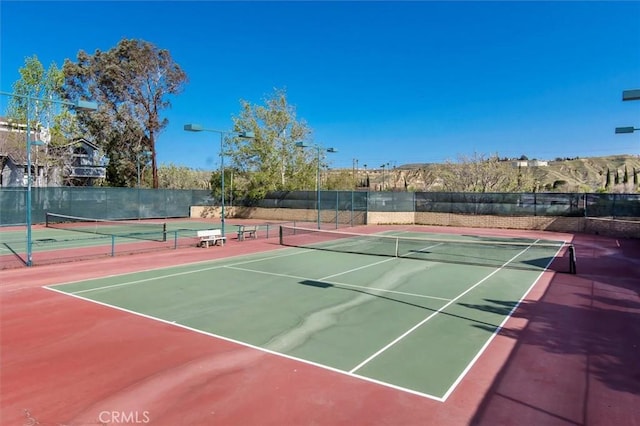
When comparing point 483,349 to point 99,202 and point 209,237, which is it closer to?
point 209,237

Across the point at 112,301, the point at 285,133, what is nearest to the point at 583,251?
the point at 112,301

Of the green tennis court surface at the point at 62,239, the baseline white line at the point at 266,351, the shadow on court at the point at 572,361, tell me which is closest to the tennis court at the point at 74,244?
the green tennis court surface at the point at 62,239

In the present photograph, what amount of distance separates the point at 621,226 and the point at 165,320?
28.3 meters

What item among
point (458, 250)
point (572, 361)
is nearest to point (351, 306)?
point (572, 361)

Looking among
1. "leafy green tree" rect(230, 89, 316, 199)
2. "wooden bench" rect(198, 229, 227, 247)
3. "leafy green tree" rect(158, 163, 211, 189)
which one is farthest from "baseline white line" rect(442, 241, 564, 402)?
"leafy green tree" rect(158, 163, 211, 189)

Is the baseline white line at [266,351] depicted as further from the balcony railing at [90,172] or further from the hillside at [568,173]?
the hillside at [568,173]

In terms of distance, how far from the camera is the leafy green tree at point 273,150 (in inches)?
1658

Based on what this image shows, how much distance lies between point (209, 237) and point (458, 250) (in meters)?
12.1

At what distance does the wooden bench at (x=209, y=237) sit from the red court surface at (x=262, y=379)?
10.6m

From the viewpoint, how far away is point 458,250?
19641mm

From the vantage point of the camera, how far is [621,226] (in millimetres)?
26234

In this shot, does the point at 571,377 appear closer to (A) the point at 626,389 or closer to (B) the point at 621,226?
(A) the point at 626,389

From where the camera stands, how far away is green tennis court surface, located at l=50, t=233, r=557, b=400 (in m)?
6.82

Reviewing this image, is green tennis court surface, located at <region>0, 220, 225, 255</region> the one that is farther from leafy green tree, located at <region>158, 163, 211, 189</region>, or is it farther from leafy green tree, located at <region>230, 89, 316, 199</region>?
leafy green tree, located at <region>158, 163, 211, 189</region>
